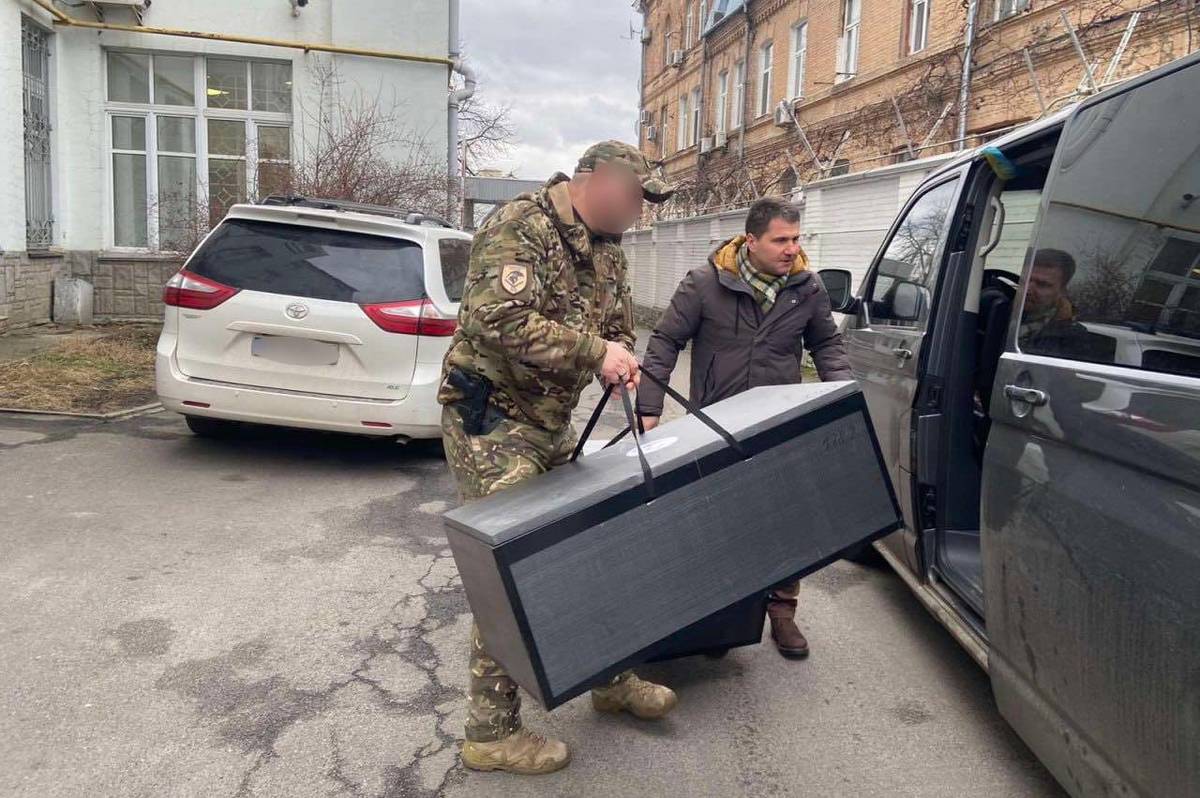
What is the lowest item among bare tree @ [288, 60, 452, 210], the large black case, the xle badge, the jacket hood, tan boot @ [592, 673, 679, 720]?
tan boot @ [592, 673, 679, 720]

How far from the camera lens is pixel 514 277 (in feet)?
8.45

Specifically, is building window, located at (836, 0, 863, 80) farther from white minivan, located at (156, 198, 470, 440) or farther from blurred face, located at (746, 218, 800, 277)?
blurred face, located at (746, 218, 800, 277)

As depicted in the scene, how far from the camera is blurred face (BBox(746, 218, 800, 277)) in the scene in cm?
355

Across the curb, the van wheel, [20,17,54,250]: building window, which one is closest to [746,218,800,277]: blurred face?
the van wheel

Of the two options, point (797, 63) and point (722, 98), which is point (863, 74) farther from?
point (722, 98)

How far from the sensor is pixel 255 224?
6.01 metres

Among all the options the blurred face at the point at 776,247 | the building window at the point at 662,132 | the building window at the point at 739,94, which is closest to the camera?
the blurred face at the point at 776,247

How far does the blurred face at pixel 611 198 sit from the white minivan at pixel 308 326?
330 centimetres

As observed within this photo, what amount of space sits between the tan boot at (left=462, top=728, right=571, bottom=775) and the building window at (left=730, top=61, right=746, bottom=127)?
25857 mm

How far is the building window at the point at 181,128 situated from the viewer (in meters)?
14.6

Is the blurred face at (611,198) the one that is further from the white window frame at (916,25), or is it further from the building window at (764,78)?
the building window at (764,78)

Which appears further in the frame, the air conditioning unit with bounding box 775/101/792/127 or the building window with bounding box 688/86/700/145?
the building window with bounding box 688/86/700/145

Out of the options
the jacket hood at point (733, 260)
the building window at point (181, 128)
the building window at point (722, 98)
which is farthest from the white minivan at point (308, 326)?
the building window at point (722, 98)

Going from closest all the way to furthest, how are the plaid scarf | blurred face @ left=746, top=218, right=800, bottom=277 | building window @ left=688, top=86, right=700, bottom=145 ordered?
1. blurred face @ left=746, top=218, right=800, bottom=277
2. the plaid scarf
3. building window @ left=688, top=86, right=700, bottom=145
